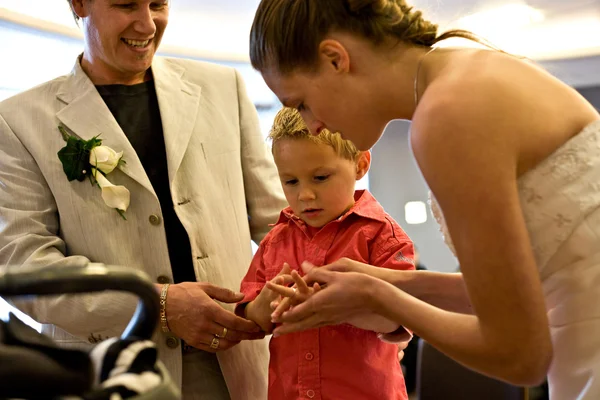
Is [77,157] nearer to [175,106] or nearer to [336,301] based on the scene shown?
[175,106]

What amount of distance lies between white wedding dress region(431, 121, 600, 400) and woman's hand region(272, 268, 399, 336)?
0.73 ft

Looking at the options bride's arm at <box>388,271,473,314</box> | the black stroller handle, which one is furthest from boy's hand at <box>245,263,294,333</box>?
the black stroller handle

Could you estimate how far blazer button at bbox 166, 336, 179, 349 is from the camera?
1918 millimetres

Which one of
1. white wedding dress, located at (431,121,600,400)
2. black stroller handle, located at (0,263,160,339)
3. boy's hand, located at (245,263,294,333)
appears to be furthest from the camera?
boy's hand, located at (245,263,294,333)

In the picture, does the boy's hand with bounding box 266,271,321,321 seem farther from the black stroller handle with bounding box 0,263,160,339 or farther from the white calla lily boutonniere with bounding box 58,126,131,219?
the black stroller handle with bounding box 0,263,160,339

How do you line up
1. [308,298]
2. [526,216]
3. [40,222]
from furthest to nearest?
1. [40,222]
2. [308,298]
3. [526,216]

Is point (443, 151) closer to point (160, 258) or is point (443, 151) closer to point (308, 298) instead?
point (308, 298)

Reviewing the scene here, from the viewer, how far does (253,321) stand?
1850mm

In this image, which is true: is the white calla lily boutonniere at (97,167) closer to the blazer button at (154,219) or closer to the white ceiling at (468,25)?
the blazer button at (154,219)

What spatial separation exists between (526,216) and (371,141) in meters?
0.35

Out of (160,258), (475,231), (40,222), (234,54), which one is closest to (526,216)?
(475,231)

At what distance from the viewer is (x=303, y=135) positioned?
6.05 feet

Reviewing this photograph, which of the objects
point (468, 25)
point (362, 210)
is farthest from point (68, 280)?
point (468, 25)

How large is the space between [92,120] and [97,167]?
0.55ft
